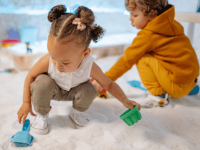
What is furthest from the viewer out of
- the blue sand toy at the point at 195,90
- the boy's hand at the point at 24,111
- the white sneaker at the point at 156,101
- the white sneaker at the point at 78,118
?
the blue sand toy at the point at 195,90

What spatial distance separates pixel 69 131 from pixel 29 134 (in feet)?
0.61

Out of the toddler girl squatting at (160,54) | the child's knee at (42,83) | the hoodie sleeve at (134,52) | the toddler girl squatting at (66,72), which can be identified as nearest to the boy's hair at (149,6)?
the toddler girl squatting at (160,54)

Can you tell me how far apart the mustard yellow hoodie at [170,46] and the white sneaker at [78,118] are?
493mm

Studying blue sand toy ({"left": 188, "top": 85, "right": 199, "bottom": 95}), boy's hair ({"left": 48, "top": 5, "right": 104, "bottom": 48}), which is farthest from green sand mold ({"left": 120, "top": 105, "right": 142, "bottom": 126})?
blue sand toy ({"left": 188, "top": 85, "right": 199, "bottom": 95})

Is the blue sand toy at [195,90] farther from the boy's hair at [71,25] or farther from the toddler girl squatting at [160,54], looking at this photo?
the boy's hair at [71,25]

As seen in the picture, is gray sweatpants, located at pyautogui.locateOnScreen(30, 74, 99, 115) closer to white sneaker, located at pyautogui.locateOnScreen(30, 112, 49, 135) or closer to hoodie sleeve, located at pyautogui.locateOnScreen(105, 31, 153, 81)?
white sneaker, located at pyautogui.locateOnScreen(30, 112, 49, 135)

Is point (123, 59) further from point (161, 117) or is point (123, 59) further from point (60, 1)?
point (60, 1)

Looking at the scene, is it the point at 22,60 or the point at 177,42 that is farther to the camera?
the point at 22,60

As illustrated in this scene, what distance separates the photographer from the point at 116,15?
2871mm

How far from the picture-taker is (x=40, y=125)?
964mm

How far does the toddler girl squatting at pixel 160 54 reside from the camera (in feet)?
3.83

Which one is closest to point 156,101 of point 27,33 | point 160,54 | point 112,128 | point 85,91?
point 160,54

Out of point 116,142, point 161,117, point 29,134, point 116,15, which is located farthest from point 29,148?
point 116,15

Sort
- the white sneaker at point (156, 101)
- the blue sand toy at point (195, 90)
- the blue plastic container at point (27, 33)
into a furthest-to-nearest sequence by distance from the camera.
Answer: the blue plastic container at point (27, 33) → the blue sand toy at point (195, 90) → the white sneaker at point (156, 101)
